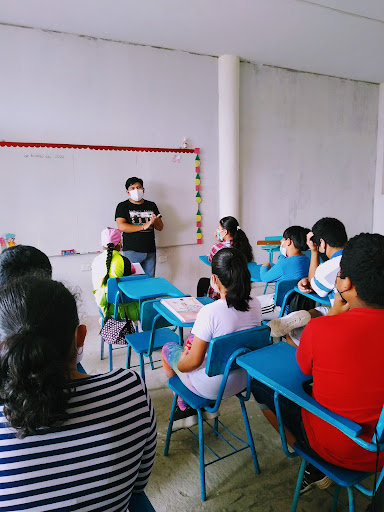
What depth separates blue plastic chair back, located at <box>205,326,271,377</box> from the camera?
4.84 feet

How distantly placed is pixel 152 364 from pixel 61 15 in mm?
3094

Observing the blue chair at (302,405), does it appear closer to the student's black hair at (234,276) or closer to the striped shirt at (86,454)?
the student's black hair at (234,276)

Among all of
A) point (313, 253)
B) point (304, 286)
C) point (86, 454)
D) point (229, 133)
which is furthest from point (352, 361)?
point (229, 133)

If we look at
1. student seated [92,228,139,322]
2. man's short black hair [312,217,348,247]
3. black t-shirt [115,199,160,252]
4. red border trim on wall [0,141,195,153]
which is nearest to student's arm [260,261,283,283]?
man's short black hair [312,217,348,247]

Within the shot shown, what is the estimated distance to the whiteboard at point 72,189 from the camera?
3561 mm

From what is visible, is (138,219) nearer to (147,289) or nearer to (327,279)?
(147,289)

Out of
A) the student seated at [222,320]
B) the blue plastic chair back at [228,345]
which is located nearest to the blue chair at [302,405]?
the blue plastic chair back at [228,345]

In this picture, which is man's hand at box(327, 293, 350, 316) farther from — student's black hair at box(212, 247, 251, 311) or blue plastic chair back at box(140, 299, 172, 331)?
blue plastic chair back at box(140, 299, 172, 331)

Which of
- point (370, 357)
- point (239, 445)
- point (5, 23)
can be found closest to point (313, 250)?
point (239, 445)

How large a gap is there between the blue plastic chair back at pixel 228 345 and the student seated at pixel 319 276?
1.21 ft

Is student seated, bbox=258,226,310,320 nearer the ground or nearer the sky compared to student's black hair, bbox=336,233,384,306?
nearer the ground

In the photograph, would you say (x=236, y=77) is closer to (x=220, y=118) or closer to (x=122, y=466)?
(x=220, y=118)

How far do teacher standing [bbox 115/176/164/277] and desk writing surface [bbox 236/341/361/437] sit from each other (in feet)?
8.66

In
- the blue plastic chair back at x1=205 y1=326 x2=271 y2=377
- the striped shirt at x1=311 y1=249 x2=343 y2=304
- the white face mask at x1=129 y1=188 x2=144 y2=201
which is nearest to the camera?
the blue plastic chair back at x1=205 y1=326 x2=271 y2=377
